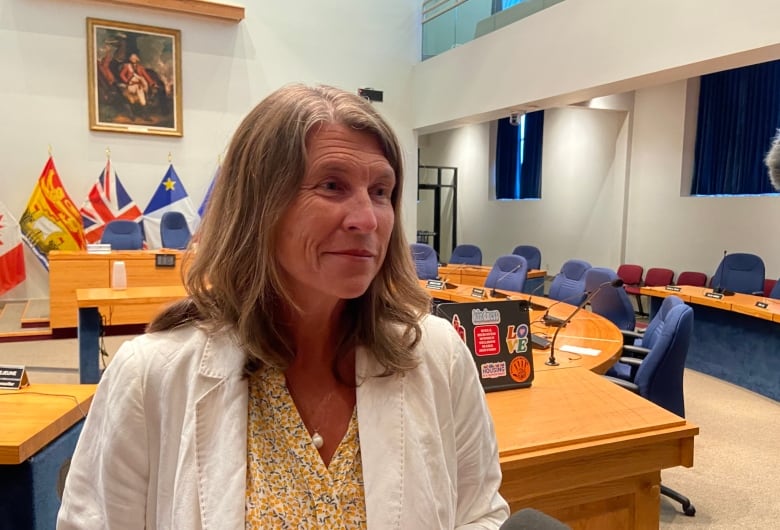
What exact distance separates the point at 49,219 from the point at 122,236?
109 centimetres

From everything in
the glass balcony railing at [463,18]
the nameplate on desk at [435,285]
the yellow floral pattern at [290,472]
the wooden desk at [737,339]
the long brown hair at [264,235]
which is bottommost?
the wooden desk at [737,339]

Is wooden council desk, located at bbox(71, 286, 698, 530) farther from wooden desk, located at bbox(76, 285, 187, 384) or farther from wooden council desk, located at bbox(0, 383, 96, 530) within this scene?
wooden desk, located at bbox(76, 285, 187, 384)

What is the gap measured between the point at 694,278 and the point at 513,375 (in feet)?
20.4

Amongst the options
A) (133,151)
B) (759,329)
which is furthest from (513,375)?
(133,151)

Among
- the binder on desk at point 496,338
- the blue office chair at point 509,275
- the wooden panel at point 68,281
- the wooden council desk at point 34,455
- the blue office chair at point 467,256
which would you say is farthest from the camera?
the blue office chair at point 467,256

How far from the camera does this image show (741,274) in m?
6.04

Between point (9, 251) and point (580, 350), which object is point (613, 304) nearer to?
point (580, 350)

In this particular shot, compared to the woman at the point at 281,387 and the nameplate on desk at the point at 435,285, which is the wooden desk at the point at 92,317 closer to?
the nameplate on desk at the point at 435,285

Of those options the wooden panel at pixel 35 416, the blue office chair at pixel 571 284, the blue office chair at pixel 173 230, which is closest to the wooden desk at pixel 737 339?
the blue office chair at pixel 571 284

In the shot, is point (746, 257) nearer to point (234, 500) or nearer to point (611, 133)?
point (611, 133)

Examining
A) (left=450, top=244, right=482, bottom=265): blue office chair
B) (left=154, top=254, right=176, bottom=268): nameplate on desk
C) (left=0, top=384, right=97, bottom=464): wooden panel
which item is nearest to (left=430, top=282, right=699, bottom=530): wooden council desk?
(left=0, top=384, right=97, bottom=464): wooden panel

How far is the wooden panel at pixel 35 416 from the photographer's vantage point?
149 centimetres

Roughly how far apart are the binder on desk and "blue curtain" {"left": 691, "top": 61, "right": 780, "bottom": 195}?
6.19 meters

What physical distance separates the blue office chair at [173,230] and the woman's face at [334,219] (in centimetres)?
699
